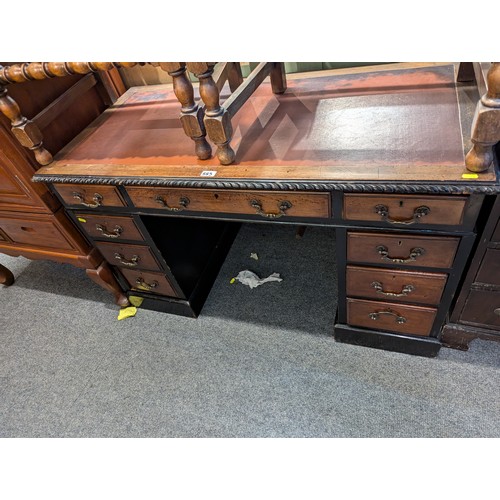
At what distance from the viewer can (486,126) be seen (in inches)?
32.1

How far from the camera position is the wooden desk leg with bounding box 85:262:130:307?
1717 millimetres

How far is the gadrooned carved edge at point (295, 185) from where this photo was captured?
0.89 meters

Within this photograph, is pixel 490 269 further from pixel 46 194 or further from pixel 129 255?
pixel 46 194

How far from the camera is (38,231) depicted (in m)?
1.63

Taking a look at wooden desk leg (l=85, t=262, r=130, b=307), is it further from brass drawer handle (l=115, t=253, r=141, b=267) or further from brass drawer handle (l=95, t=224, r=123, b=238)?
brass drawer handle (l=95, t=224, r=123, b=238)

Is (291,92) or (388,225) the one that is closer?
(388,225)

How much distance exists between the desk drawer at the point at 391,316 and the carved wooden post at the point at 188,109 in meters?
0.74

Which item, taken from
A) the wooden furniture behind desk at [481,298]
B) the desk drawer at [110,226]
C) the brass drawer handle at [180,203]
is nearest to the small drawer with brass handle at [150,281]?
the desk drawer at [110,226]

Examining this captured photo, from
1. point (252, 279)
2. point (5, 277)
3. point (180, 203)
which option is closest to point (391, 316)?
point (252, 279)

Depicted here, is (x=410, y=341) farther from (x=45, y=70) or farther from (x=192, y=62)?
(x=45, y=70)

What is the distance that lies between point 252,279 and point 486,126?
1.23m

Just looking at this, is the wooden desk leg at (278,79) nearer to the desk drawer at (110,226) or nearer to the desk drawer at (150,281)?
the desk drawer at (110,226)
